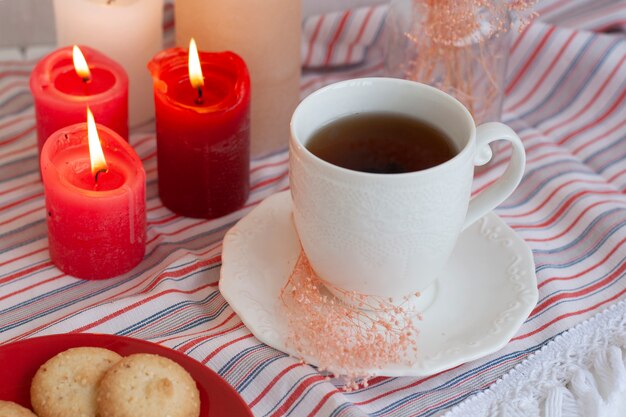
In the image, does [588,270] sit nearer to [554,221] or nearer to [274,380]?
[554,221]

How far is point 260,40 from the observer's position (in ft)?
3.17

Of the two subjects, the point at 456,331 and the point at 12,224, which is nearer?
the point at 456,331

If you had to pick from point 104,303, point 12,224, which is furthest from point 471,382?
point 12,224

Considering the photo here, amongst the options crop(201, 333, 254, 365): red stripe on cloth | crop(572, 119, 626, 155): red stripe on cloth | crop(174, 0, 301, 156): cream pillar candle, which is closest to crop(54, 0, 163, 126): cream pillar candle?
crop(174, 0, 301, 156): cream pillar candle

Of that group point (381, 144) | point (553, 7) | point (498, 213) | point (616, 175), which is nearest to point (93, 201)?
point (381, 144)

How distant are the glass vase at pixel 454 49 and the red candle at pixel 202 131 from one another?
0.20 meters

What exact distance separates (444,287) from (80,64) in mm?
412

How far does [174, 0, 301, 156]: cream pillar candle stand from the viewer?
0.95 meters

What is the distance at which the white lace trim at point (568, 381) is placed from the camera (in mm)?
737

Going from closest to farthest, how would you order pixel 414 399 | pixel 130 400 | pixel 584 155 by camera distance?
pixel 130 400 < pixel 414 399 < pixel 584 155

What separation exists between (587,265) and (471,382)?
0.22 metres

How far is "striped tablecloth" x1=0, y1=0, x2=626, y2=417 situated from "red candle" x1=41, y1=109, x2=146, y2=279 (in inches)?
0.9

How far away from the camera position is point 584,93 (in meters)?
1.13

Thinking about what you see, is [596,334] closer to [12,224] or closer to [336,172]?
[336,172]
